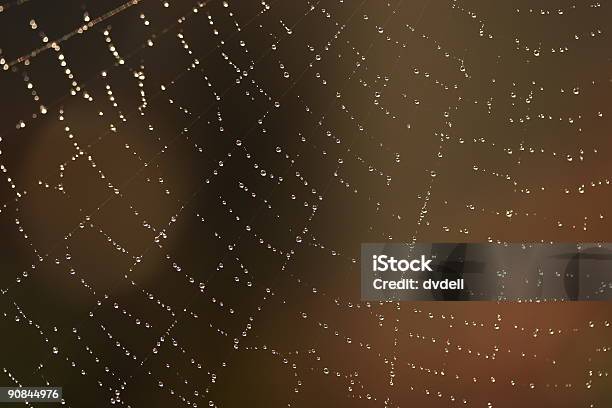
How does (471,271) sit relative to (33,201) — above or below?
below

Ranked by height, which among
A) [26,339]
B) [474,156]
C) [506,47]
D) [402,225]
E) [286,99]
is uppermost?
[506,47]

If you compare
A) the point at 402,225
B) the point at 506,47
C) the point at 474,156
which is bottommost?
the point at 402,225

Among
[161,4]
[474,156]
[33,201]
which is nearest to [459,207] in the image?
[474,156]

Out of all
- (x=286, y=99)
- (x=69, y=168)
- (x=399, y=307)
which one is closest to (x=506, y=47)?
(x=286, y=99)

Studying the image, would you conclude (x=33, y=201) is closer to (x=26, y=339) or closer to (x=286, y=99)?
(x=26, y=339)

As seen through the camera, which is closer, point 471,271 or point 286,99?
point 471,271

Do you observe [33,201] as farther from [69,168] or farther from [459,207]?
[459,207]

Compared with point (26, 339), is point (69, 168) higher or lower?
higher
